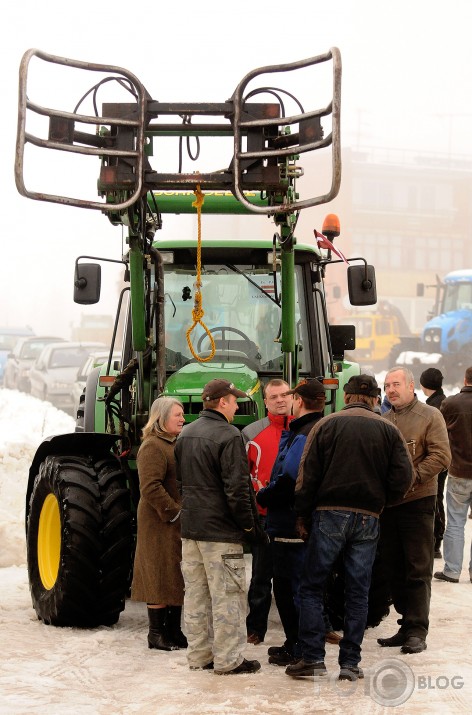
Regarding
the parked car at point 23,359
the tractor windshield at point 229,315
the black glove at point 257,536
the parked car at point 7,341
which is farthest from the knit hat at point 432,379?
the parked car at point 7,341

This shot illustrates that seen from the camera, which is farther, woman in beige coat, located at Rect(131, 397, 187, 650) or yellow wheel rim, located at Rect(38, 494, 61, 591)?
yellow wheel rim, located at Rect(38, 494, 61, 591)

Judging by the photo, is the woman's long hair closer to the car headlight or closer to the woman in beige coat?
the woman in beige coat

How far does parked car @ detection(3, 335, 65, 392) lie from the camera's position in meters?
28.3

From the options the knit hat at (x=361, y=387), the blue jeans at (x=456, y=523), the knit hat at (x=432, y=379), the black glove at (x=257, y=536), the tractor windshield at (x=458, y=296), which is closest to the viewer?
the black glove at (x=257, y=536)

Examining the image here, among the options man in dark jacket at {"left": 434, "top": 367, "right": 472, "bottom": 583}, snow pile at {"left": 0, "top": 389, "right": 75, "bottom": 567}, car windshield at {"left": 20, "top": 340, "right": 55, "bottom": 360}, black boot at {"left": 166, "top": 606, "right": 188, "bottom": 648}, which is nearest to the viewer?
black boot at {"left": 166, "top": 606, "right": 188, "bottom": 648}

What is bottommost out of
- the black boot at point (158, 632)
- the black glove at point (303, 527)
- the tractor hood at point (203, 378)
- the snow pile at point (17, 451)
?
the snow pile at point (17, 451)

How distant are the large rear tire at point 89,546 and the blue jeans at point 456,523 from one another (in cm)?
329

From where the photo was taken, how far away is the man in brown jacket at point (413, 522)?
7.30 meters

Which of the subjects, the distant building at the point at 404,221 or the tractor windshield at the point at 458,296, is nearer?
the tractor windshield at the point at 458,296

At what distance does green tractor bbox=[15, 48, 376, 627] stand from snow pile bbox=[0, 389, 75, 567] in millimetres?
1170

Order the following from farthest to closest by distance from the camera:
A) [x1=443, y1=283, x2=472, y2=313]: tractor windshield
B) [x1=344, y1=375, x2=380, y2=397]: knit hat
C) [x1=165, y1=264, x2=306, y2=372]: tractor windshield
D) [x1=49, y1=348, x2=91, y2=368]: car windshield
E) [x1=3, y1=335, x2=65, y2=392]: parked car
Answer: [x1=443, y1=283, x2=472, y2=313]: tractor windshield, [x1=3, y1=335, x2=65, y2=392]: parked car, [x1=49, y1=348, x2=91, y2=368]: car windshield, [x1=165, y1=264, x2=306, y2=372]: tractor windshield, [x1=344, y1=375, x2=380, y2=397]: knit hat

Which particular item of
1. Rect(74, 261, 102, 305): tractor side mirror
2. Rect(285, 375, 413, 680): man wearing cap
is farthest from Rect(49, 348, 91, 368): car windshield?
Rect(285, 375, 413, 680): man wearing cap

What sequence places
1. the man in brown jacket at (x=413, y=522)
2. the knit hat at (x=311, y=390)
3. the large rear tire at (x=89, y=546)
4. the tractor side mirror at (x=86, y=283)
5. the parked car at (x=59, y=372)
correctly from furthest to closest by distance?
the parked car at (x=59, y=372) → the tractor side mirror at (x=86, y=283) → the large rear tire at (x=89, y=546) → the man in brown jacket at (x=413, y=522) → the knit hat at (x=311, y=390)

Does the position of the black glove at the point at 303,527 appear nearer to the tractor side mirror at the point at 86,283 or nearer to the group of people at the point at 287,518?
the group of people at the point at 287,518
